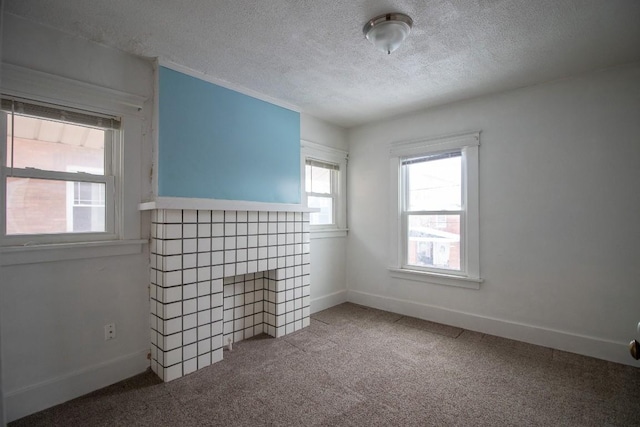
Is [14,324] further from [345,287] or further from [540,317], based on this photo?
[540,317]

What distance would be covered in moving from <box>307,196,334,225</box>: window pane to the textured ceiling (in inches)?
55.1

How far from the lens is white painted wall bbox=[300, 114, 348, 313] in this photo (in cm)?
374

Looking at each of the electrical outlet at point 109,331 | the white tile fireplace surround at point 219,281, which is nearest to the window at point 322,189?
the white tile fireplace surround at point 219,281

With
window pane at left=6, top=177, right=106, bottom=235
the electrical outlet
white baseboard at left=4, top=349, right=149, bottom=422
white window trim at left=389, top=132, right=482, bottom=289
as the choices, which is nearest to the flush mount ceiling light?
white window trim at left=389, top=132, right=482, bottom=289

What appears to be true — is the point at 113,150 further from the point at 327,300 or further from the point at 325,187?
the point at 327,300

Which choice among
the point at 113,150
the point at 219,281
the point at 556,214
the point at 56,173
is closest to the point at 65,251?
the point at 56,173

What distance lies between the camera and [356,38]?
6.90ft

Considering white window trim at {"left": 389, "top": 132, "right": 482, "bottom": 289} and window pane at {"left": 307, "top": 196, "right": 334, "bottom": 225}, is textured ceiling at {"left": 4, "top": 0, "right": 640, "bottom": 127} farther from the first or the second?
window pane at {"left": 307, "top": 196, "right": 334, "bottom": 225}

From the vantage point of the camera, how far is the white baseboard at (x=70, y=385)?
6.04 feet

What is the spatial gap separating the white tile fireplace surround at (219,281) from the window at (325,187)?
1.79ft

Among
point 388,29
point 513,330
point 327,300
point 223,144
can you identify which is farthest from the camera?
point 327,300

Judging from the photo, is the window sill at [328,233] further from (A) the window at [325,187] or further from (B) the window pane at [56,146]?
(B) the window pane at [56,146]

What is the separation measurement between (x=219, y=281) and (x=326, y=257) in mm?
1653

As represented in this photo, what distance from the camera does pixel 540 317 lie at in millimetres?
2816
